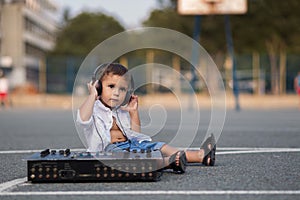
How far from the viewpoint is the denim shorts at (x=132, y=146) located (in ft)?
20.0

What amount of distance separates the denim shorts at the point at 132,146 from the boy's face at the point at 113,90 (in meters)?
0.36

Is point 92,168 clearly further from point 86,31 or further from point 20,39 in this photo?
point 86,31

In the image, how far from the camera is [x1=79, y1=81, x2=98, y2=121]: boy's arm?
588 centimetres

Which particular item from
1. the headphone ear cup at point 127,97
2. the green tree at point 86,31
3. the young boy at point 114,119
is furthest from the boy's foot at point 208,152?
the green tree at point 86,31

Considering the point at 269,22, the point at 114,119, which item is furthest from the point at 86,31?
the point at 114,119

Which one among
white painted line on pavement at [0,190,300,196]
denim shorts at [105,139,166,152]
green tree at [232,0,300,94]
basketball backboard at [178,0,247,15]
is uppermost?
green tree at [232,0,300,94]

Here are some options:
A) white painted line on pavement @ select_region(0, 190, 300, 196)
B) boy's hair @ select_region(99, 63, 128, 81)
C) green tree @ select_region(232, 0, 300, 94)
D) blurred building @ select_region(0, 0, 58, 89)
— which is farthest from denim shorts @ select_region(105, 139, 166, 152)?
blurred building @ select_region(0, 0, 58, 89)

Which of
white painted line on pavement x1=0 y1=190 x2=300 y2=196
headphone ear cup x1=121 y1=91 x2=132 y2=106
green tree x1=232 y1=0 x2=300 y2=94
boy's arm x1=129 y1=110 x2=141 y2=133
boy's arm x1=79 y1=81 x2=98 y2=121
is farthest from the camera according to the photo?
green tree x1=232 y1=0 x2=300 y2=94

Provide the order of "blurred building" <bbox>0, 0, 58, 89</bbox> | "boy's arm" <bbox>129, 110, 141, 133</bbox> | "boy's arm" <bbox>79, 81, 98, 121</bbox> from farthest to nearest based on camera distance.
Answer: "blurred building" <bbox>0, 0, 58, 89</bbox> < "boy's arm" <bbox>129, 110, 141, 133</bbox> < "boy's arm" <bbox>79, 81, 98, 121</bbox>

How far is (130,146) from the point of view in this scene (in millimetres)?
6211

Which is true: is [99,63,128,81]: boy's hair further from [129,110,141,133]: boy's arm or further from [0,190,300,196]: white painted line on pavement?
[0,190,300,196]: white painted line on pavement

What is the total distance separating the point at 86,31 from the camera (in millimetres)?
94062

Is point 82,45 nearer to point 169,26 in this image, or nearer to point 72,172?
point 169,26

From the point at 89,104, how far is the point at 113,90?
0.37 meters
